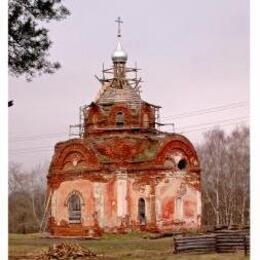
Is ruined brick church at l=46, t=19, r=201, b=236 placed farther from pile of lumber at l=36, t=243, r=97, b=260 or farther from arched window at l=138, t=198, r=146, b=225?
pile of lumber at l=36, t=243, r=97, b=260

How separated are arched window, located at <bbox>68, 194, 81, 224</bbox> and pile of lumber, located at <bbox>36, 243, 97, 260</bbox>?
6353 mm

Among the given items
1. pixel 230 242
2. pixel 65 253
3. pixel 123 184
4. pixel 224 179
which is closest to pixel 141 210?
pixel 123 184

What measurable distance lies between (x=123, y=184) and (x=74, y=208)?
4.34 feet

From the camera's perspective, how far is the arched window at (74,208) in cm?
1538

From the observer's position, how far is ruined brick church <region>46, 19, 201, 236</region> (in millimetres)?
15039

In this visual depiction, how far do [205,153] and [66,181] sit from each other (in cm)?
346

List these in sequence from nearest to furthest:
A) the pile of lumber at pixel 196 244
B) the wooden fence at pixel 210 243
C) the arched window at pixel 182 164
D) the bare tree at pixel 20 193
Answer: the bare tree at pixel 20 193, the wooden fence at pixel 210 243, the pile of lumber at pixel 196 244, the arched window at pixel 182 164

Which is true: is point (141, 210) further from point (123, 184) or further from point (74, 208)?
point (74, 208)

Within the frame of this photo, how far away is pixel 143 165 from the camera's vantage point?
15.2 metres

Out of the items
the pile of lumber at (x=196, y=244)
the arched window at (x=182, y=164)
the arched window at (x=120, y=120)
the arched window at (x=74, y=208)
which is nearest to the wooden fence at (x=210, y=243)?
the pile of lumber at (x=196, y=244)

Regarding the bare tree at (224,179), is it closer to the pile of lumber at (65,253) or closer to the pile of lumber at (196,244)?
the pile of lumber at (196,244)

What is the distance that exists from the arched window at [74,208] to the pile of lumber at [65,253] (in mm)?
6353
